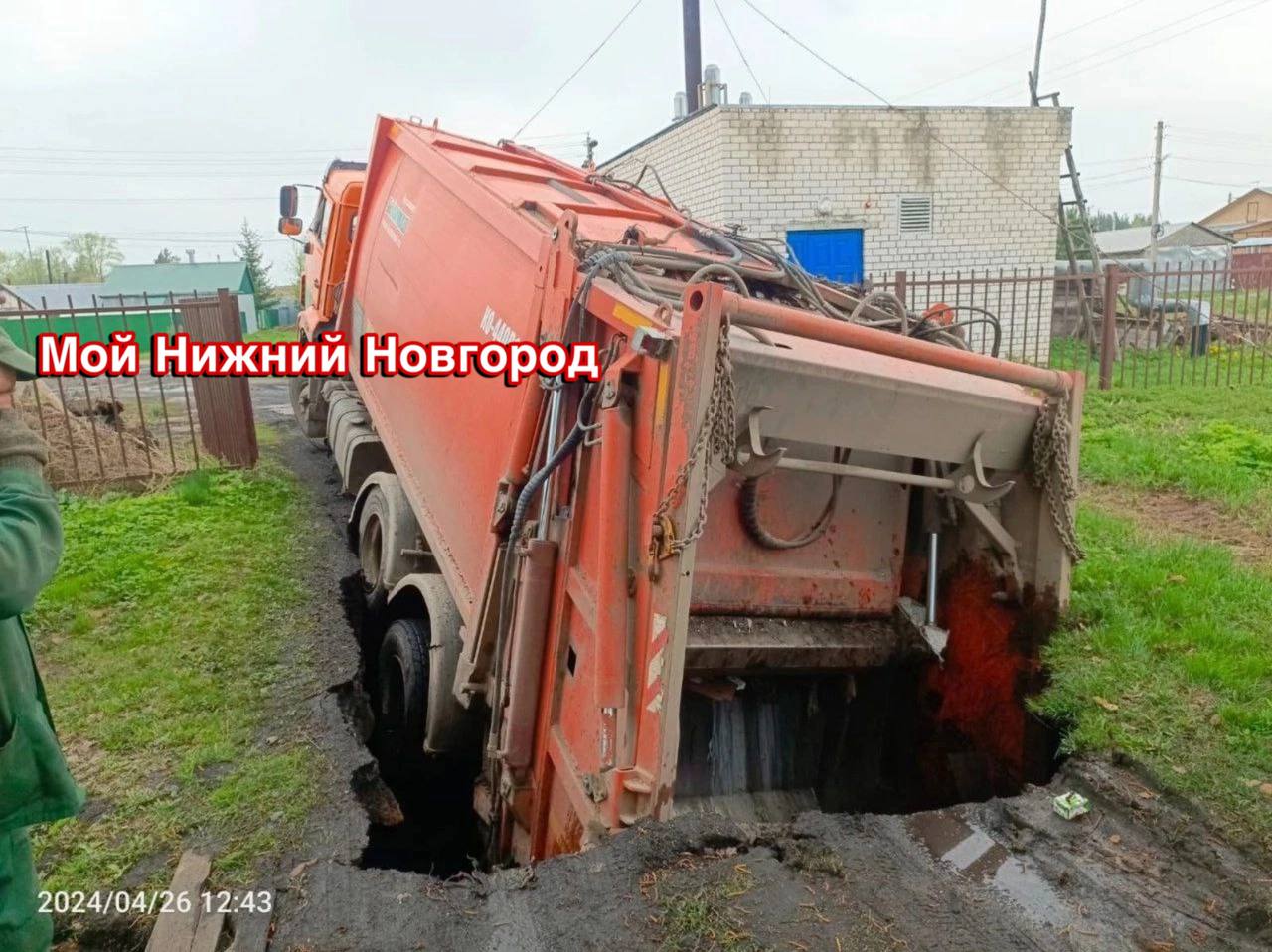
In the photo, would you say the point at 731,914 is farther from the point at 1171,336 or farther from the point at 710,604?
the point at 1171,336

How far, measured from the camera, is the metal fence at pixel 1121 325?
10.7m

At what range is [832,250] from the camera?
13414 mm

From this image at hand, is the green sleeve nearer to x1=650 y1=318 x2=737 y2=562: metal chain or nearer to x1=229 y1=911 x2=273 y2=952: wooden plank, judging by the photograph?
x1=229 y1=911 x2=273 y2=952: wooden plank

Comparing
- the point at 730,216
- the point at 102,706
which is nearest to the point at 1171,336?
the point at 730,216

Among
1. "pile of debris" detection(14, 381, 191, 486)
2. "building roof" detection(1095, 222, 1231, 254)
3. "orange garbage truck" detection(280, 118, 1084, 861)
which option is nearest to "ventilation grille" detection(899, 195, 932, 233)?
"orange garbage truck" detection(280, 118, 1084, 861)

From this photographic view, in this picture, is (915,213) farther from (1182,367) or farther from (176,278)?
(176,278)

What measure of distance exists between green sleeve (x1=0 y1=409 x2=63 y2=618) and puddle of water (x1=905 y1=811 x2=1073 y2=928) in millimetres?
2382

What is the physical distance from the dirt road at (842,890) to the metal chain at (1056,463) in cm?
91

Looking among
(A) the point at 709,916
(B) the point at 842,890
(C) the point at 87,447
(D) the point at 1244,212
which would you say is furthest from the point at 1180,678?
(D) the point at 1244,212

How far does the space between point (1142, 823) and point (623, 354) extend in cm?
216

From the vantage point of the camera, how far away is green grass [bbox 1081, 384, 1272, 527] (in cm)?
650

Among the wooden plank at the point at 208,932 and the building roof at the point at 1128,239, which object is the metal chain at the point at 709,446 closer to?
the wooden plank at the point at 208,932

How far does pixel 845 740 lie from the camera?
374 cm

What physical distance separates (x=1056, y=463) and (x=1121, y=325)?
45.0ft
